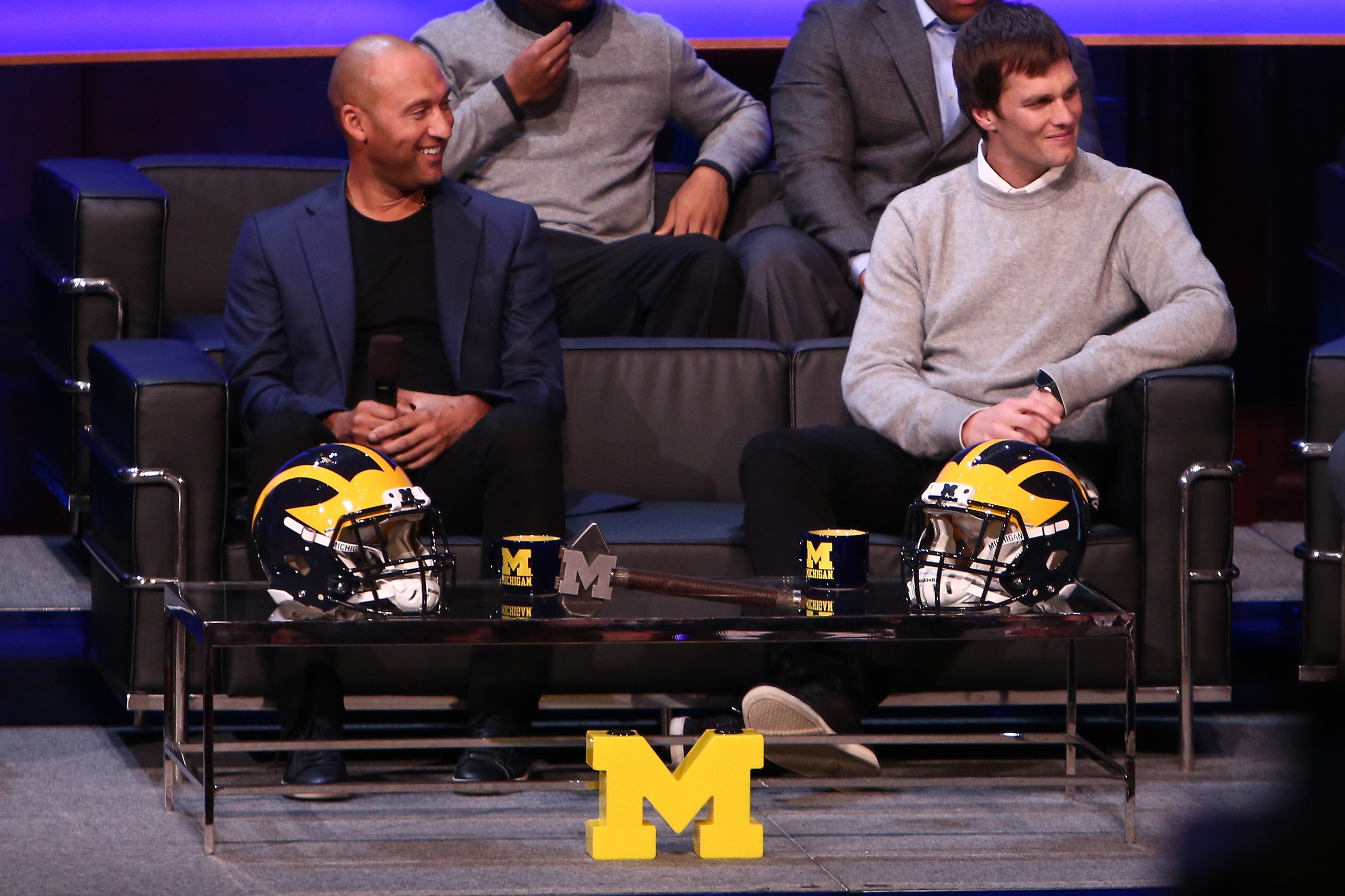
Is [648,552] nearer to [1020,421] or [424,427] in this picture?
[424,427]

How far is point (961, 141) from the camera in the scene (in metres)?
3.62

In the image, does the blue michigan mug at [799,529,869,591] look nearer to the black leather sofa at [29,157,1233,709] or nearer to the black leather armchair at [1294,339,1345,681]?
the black leather sofa at [29,157,1233,709]

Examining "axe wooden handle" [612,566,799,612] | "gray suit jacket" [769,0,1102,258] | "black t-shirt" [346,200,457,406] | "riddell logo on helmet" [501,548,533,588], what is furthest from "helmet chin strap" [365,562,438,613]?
"gray suit jacket" [769,0,1102,258]

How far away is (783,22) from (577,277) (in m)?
0.93

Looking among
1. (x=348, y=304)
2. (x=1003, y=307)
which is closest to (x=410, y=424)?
(x=348, y=304)

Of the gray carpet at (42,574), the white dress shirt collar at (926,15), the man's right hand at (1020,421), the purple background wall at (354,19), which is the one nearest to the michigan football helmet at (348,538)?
the man's right hand at (1020,421)

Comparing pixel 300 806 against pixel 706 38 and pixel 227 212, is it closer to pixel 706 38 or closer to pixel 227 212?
pixel 227 212

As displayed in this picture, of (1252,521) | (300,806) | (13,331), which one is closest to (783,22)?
(1252,521)

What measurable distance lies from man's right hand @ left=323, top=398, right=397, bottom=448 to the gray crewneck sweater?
29.8 inches

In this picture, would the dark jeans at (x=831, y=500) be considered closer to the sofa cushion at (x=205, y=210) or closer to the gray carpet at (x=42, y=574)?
the gray carpet at (x=42, y=574)

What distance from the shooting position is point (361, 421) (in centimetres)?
280

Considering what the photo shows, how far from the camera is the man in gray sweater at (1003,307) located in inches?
111

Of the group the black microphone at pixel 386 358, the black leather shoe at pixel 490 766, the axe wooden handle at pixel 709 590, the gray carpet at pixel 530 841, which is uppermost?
the black microphone at pixel 386 358

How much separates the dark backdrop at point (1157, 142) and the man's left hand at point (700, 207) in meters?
0.48
